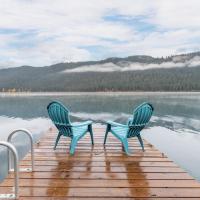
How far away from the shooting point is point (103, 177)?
446cm

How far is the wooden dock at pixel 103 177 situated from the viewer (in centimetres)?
382

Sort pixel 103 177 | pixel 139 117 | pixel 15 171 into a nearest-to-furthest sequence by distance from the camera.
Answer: pixel 15 171, pixel 103 177, pixel 139 117

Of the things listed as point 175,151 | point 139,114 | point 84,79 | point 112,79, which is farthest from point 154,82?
point 139,114

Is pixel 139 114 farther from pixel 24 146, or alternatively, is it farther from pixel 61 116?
pixel 24 146

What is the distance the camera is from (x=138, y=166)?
502cm

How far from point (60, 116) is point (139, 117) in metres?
1.28

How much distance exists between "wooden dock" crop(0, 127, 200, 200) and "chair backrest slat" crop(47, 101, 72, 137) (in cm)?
38

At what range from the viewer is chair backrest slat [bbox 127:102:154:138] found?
5910 millimetres

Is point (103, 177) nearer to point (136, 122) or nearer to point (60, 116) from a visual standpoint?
point (136, 122)

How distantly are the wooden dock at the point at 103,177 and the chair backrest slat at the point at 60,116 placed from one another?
1.26ft

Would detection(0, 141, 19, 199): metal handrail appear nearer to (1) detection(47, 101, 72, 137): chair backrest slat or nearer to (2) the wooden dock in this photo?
(2) the wooden dock

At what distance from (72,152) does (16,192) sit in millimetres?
2337

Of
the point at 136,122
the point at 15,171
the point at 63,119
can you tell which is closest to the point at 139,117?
the point at 136,122

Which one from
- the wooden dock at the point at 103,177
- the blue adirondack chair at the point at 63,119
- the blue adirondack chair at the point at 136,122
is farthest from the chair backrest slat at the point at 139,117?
the blue adirondack chair at the point at 63,119
